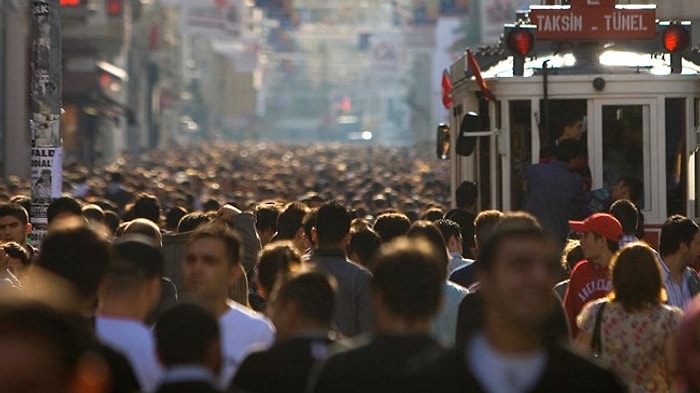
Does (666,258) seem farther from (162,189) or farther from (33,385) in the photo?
(162,189)

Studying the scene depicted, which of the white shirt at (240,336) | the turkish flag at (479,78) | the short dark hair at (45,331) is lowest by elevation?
the white shirt at (240,336)

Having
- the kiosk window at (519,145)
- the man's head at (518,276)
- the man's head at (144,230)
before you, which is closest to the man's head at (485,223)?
the man's head at (144,230)

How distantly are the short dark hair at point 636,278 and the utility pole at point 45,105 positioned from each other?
713cm

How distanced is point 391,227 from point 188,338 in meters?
6.11

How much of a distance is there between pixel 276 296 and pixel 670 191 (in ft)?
31.3

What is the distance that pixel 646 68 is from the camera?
52.7 ft

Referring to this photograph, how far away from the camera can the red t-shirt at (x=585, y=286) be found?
10250 millimetres

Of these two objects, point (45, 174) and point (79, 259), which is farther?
point (45, 174)

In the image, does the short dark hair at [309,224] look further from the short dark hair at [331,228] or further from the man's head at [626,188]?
the man's head at [626,188]

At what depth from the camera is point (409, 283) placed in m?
5.95

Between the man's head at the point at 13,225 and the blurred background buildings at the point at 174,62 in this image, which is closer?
the man's head at the point at 13,225

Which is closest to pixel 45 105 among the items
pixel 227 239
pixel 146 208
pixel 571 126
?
pixel 146 208

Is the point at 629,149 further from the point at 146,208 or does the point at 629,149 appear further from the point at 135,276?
the point at 135,276

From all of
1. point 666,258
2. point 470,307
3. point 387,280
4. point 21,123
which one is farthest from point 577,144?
point 21,123
